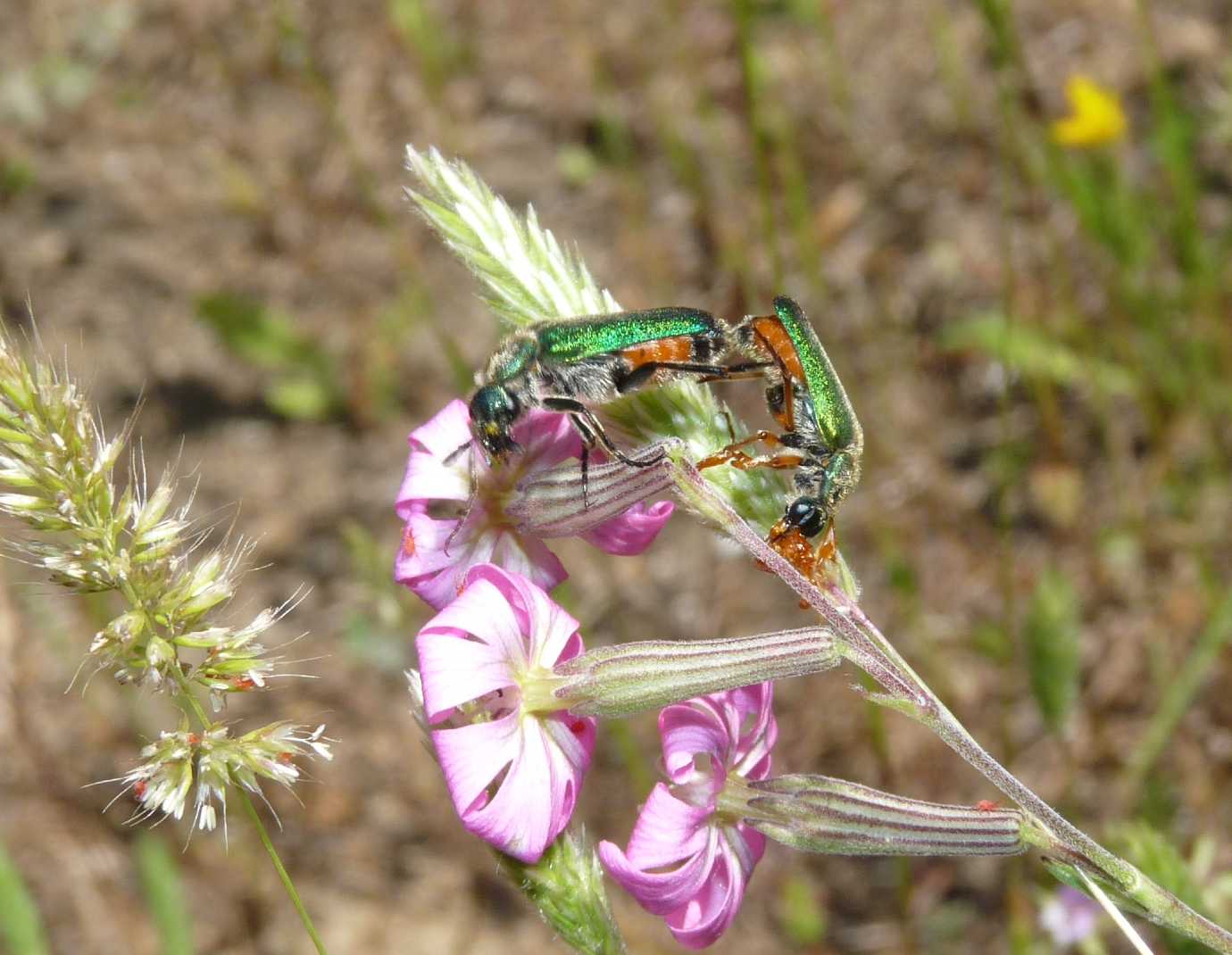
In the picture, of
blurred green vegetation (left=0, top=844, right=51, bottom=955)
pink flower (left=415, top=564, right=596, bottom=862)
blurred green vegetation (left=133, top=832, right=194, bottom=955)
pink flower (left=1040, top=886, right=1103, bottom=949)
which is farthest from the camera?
blurred green vegetation (left=133, top=832, right=194, bottom=955)

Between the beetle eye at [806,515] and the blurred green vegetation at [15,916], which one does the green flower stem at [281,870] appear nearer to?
the beetle eye at [806,515]

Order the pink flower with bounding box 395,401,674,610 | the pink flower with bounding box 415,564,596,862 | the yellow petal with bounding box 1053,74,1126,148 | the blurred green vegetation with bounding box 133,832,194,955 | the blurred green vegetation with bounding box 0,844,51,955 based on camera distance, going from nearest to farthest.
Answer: the pink flower with bounding box 415,564,596,862 → the pink flower with bounding box 395,401,674,610 → the blurred green vegetation with bounding box 0,844,51,955 → the blurred green vegetation with bounding box 133,832,194,955 → the yellow petal with bounding box 1053,74,1126,148

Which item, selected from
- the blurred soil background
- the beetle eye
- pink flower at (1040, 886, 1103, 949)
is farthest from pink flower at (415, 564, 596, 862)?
pink flower at (1040, 886, 1103, 949)

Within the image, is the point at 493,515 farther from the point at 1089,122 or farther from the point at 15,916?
the point at 1089,122

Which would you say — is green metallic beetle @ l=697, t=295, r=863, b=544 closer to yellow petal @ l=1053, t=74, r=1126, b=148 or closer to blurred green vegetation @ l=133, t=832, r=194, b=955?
blurred green vegetation @ l=133, t=832, r=194, b=955

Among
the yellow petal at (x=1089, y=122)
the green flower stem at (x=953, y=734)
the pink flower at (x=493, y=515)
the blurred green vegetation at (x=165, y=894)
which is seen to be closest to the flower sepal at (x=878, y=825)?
the green flower stem at (x=953, y=734)

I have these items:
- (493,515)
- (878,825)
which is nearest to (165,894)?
(493,515)

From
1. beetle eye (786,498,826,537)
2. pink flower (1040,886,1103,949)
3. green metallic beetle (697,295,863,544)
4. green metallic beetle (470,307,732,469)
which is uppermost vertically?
green metallic beetle (470,307,732,469)
